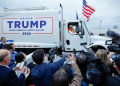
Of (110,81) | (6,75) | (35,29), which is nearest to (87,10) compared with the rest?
(35,29)

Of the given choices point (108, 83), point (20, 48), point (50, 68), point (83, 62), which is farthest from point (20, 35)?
point (108, 83)

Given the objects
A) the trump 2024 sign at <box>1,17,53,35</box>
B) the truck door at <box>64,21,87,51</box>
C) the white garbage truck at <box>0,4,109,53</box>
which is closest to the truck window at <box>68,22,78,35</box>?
the truck door at <box>64,21,87,51</box>

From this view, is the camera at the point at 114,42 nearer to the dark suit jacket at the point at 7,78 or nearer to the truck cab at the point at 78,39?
the truck cab at the point at 78,39

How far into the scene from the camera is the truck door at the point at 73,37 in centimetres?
511

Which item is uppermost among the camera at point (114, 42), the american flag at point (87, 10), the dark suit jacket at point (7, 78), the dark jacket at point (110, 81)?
the american flag at point (87, 10)

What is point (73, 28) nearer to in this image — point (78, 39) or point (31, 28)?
point (78, 39)

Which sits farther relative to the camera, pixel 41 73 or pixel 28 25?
pixel 28 25

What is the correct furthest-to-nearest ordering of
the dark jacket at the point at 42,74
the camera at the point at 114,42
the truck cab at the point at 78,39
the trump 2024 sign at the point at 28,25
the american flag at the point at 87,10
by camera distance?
1. the american flag at the point at 87,10
2. the truck cab at the point at 78,39
3. the trump 2024 sign at the point at 28,25
4. the camera at the point at 114,42
5. the dark jacket at the point at 42,74

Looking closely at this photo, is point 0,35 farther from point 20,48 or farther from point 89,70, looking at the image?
point 89,70

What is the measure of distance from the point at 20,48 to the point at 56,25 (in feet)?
7.96

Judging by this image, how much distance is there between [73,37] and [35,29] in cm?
215

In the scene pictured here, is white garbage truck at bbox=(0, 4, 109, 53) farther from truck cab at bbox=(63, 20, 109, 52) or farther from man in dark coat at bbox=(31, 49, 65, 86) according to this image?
man in dark coat at bbox=(31, 49, 65, 86)

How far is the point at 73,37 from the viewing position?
202 inches

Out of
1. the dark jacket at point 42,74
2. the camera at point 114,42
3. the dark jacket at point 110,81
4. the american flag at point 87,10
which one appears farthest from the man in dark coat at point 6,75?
the american flag at point 87,10
